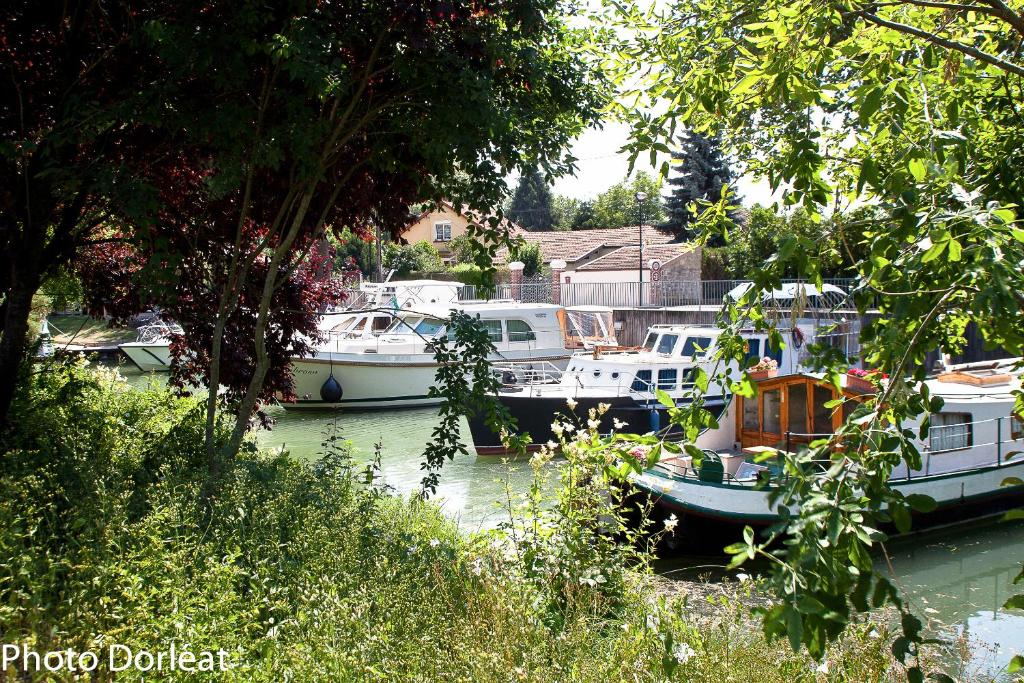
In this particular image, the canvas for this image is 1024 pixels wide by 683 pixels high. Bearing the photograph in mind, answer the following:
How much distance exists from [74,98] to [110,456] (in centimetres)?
250

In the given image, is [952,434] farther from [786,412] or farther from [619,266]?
[619,266]

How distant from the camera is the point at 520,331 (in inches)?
985

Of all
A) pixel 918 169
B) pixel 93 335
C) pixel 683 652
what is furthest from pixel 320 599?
pixel 93 335

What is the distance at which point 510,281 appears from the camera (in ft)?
156

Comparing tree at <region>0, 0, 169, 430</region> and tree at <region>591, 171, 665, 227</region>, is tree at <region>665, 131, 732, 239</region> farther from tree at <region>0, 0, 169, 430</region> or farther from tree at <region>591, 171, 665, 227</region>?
tree at <region>0, 0, 169, 430</region>

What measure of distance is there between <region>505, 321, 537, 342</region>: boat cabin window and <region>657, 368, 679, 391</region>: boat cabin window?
813cm

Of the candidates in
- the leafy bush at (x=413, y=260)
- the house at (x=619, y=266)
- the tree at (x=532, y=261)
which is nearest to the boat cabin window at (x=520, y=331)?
the house at (x=619, y=266)

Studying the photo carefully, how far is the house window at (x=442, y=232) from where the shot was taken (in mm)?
61844

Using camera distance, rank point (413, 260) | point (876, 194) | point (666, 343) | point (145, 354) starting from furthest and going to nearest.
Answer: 1. point (413, 260)
2. point (145, 354)
3. point (666, 343)
4. point (876, 194)

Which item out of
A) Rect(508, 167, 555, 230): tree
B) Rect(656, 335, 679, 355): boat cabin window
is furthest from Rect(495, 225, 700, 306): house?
Rect(508, 167, 555, 230): tree

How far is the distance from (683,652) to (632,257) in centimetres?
4253

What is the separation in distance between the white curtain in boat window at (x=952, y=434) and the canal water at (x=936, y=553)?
1.14 meters

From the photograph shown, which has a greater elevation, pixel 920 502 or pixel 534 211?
pixel 534 211

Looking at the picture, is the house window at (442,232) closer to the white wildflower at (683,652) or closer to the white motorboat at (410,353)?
the white motorboat at (410,353)
